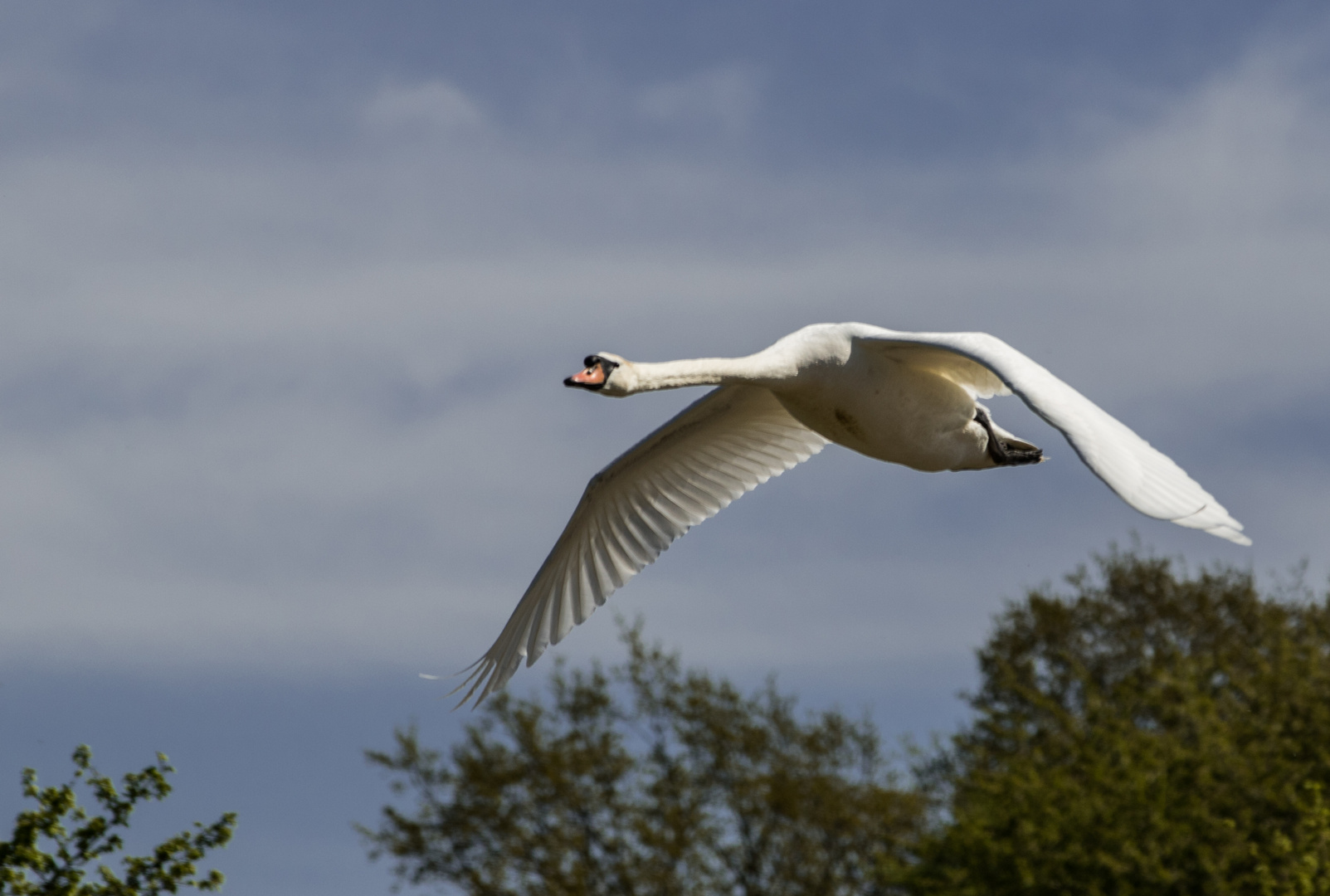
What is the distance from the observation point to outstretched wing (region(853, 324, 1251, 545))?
5.92m

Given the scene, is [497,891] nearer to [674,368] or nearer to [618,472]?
[618,472]

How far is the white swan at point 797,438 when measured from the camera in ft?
21.4

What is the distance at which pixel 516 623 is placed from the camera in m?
10.2

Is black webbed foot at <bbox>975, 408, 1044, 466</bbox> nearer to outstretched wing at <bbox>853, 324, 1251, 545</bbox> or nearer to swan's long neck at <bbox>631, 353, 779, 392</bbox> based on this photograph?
outstretched wing at <bbox>853, 324, 1251, 545</bbox>

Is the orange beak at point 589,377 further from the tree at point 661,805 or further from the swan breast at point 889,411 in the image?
the tree at point 661,805

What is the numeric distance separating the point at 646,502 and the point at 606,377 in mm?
2900

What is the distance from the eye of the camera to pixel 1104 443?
21.0 ft

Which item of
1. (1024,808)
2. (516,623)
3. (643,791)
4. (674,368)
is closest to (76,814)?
(516,623)

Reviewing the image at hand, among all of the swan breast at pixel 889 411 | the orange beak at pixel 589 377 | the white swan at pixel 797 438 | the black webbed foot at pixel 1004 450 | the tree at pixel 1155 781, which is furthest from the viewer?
the tree at pixel 1155 781

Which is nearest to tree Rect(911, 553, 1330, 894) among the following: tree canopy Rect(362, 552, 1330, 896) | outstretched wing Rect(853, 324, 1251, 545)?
tree canopy Rect(362, 552, 1330, 896)

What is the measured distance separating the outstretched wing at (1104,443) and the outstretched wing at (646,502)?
235 centimetres

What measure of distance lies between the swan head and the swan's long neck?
0.07 metres

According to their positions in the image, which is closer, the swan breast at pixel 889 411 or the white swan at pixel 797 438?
the white swan at pixel 797 438

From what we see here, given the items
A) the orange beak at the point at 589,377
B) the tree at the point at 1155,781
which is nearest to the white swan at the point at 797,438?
the orange beak at the point at 589,377
